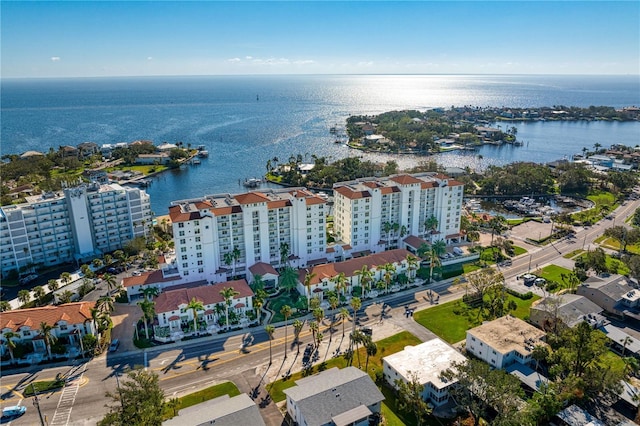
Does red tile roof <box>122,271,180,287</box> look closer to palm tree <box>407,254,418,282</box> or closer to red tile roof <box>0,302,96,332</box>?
red tile roof <box>0,302,96,332</box>

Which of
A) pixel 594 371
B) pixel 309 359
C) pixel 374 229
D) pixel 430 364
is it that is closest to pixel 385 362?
pixel 430 364

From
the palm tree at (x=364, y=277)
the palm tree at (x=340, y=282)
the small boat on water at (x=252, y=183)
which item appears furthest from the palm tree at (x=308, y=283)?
the small boat on water at (x=252, y=183)

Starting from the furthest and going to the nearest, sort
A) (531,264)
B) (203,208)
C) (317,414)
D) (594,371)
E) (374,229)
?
(374,229) → (531,264) → (203,208) → (594,371) → (317,414)

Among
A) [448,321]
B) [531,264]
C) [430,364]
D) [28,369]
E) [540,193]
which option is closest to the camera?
[430,364]

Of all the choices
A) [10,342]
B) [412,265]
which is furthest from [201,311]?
[412,265]

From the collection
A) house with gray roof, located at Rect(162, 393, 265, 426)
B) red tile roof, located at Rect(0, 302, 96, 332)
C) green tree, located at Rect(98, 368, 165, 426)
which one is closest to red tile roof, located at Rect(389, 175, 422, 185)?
house with gray roof, located at Rect(162, 393, 265, 426)

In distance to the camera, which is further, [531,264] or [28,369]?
[531,264]

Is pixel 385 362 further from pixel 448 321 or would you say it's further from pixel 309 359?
pixel 448 321
